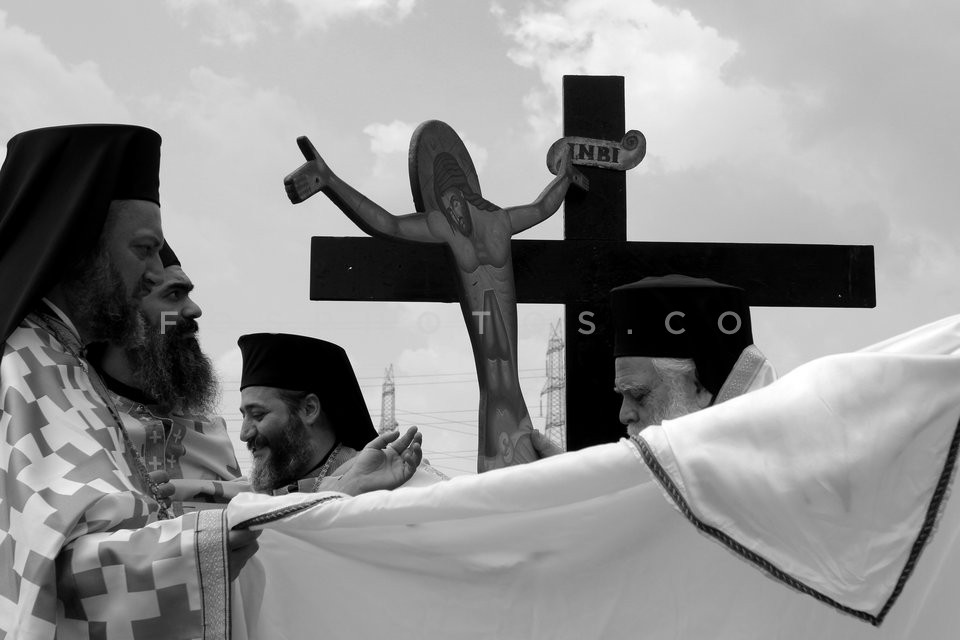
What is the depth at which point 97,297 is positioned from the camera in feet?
9.87

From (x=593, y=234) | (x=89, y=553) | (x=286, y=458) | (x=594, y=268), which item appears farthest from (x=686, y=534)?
(x=593, y=234)

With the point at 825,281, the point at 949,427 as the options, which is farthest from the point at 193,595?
the point at 825,281

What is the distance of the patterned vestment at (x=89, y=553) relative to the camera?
2477mm

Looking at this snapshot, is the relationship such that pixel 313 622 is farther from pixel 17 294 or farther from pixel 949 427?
pixel 949 427

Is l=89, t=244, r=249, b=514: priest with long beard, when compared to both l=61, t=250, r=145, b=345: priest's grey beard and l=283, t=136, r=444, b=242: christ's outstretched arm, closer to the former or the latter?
l=61, t=250, r=145, b=345: priest's grey beard

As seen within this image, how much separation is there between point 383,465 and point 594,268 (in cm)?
250

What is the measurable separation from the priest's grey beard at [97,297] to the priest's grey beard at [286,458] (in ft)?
9.40

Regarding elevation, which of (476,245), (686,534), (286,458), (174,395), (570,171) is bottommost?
(286,458)

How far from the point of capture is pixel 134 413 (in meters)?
4.21

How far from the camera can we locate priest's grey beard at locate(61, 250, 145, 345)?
3.01 metres

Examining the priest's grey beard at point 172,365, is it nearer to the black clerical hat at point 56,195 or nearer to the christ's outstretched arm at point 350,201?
the black clerical hat at point 56,195

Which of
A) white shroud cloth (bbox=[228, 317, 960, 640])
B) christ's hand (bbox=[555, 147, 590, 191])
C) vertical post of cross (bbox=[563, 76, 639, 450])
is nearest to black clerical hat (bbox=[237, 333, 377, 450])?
vertical post of cross (bbox=[563, 76, 639, 450])

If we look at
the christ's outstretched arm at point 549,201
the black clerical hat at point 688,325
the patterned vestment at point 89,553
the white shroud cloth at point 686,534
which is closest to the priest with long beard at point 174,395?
the patterned vestment at point 89,553

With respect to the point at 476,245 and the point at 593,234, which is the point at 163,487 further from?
the point at 593,234
